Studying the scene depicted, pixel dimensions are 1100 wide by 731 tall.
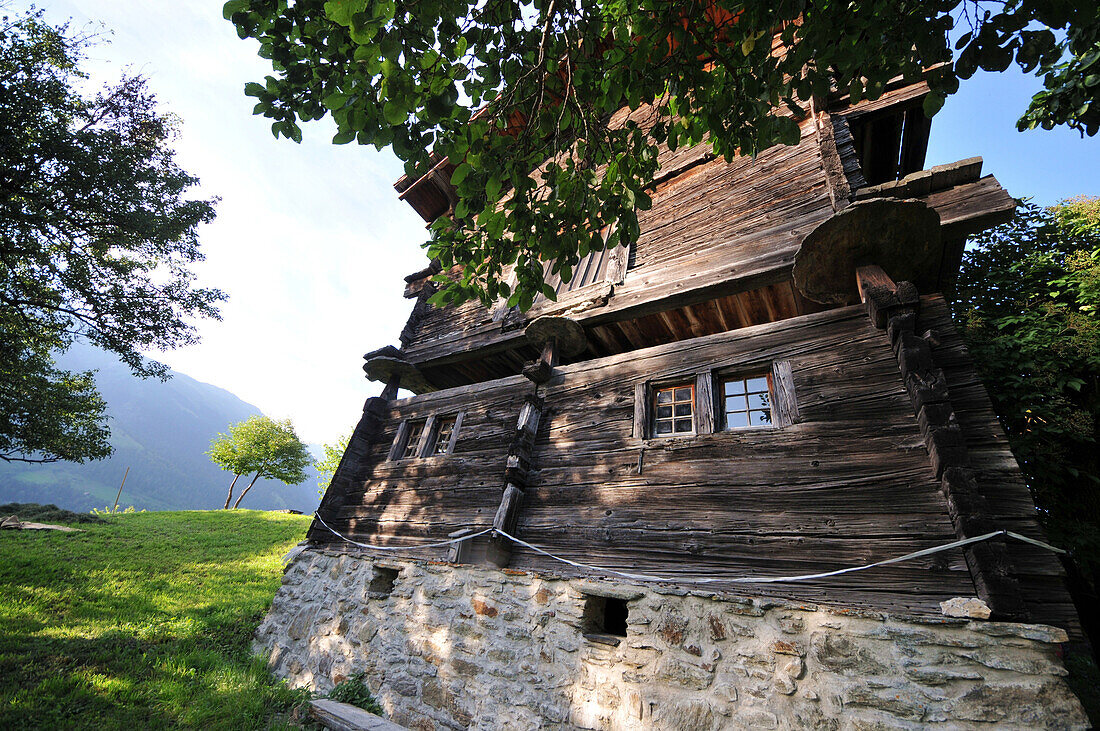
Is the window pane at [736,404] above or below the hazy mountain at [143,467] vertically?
below

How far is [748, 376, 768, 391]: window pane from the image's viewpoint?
461cm

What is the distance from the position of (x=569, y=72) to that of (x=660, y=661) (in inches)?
186

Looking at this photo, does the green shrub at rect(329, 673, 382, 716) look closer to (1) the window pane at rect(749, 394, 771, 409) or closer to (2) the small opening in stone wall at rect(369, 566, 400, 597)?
(2) the small opening in stone wall at rect(369, 566, 400, 597)

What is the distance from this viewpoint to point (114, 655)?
5.79 metres

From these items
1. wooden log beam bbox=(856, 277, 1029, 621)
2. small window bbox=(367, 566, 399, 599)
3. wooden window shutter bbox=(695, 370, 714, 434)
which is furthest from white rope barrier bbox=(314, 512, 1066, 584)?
wooden window shutter bbox=(695, 370, 714, 434)

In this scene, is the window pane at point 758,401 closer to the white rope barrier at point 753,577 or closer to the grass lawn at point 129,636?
the white rope barrier at point 753,577

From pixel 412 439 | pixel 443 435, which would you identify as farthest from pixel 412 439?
pixel 443 435

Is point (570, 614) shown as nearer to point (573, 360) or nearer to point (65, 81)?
point (573, 360)

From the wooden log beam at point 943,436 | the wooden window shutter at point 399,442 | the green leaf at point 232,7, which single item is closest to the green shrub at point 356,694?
the wooden window shutter at point 399,442

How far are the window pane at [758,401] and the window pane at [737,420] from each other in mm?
126

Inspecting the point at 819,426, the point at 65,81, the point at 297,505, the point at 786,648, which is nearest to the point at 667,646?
the point at 786,648

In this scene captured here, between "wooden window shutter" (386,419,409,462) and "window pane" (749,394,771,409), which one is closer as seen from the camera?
"window pane" (749,394,771,409)

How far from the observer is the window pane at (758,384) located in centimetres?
461

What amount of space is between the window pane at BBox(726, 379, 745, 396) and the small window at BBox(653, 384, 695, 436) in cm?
39
